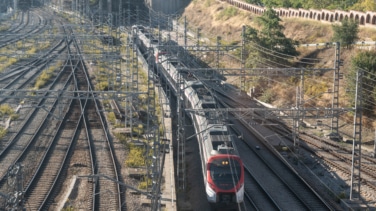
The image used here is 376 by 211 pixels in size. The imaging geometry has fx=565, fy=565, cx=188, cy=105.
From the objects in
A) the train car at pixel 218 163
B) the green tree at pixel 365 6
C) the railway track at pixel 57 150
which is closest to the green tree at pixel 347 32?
the green tree at pixel 365 6

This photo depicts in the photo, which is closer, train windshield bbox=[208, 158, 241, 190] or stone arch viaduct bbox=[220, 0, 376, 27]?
train windshield bbox=[208, 158, 241, 190]

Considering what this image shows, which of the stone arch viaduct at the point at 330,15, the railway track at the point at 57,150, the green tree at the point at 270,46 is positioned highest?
the stone arch viaduct at the point at 330,15

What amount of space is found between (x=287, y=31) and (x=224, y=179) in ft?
99.2

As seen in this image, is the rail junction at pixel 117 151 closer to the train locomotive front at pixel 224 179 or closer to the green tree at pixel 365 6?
the train locomotive front at pixel 224 179

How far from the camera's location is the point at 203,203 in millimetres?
Answer: 18047

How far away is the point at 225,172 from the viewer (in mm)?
16625

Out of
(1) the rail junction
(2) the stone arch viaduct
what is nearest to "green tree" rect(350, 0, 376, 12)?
(2) the stone arch viaduct

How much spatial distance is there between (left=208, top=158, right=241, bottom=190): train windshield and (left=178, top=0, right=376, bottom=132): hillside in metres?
12.2

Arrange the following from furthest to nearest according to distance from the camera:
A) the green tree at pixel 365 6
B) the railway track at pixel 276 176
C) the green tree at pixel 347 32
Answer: the green tree at pixel 365 6, the green tree at pixel 347 32, the railway track at pixel 276 176

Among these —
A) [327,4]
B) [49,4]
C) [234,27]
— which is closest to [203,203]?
[327,4]

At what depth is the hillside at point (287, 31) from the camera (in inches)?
1260

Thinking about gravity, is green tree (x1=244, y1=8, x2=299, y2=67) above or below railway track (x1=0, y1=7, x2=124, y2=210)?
above

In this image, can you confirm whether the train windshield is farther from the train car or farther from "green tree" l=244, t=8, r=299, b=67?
"green tree" l=244, t=8, r=299, b=67

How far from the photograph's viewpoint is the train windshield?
1642 centimetres
